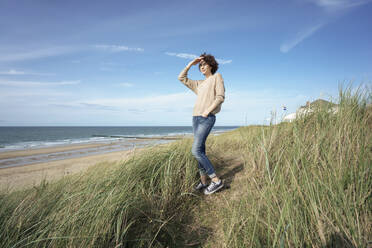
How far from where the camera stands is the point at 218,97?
2.51 meters

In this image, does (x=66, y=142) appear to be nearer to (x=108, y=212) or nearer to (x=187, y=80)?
(x=187, y=80)

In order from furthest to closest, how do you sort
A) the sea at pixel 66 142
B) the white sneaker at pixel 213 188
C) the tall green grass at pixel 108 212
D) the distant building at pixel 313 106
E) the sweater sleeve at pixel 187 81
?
1. the sea at pixel 66 142
2. the distant building at pixel 313 106
3. the sweater sleeve at pixel 187 81
4. the white sneaker at pixel 213 188
5. the tall green grass at pixel 108 212

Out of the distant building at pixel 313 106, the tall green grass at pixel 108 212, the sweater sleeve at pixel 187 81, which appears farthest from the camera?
the distant building at pixel 313 106

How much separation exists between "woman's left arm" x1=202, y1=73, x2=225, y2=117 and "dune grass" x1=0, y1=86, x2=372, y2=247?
3.30ft

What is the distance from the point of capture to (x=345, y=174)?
1.75 metres

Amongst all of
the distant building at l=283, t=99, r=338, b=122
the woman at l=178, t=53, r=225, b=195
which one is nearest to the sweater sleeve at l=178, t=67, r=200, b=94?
the woman at l=178, t=53, r=225, b=195

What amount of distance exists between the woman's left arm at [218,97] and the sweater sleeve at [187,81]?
22.0 inches

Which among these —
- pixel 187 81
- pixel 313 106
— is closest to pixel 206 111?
pixel 187 81

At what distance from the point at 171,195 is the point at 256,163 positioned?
140 cm

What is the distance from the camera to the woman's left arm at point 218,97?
8.20 feet

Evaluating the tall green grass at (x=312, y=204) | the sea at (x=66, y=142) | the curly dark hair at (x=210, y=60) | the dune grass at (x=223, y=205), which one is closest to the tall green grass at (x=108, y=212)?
the dune grass at (x=223, y=205)

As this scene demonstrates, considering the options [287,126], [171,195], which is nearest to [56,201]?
[171,195]

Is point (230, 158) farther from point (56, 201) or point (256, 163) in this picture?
point (56, 201)

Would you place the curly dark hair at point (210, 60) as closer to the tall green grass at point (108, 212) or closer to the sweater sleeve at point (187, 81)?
the sweater sleeve at point (187, 81)
